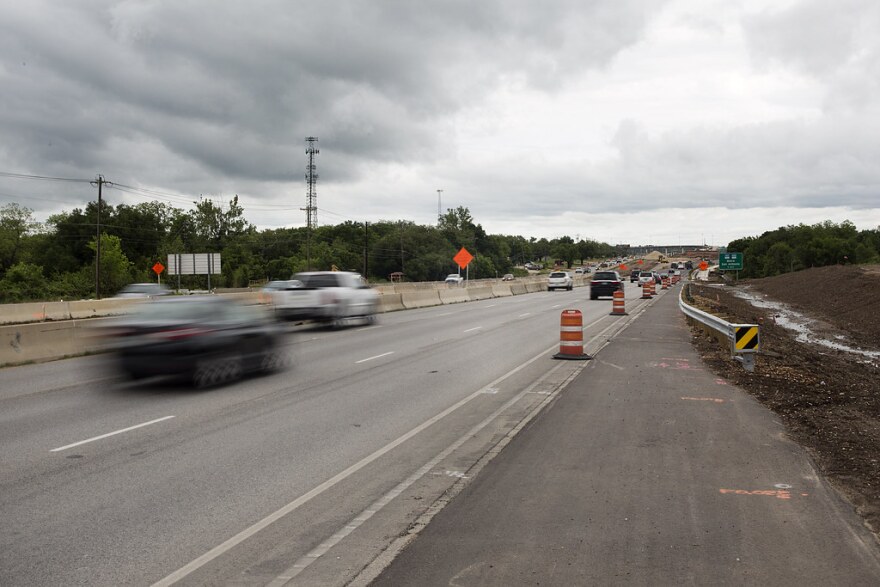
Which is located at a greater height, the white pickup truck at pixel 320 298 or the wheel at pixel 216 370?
the white pickup truck at pixel 320 298

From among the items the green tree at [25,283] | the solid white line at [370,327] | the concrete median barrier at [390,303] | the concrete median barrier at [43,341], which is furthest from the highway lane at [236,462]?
the green tree at [25,283]

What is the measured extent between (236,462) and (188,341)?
15.0 ft

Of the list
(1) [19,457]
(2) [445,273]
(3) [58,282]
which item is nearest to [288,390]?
(1) [19,457]

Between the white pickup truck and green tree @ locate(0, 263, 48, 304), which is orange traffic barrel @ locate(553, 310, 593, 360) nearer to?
the white pickup truck

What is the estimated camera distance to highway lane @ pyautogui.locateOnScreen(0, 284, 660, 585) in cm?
452

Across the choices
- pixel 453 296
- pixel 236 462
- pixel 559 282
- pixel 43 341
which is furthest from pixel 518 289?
pixel 236 462

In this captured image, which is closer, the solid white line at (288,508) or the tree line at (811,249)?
the solid white line at (288,508)

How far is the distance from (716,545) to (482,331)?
1679 centimetres

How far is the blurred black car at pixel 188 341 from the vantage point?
10.6 metres

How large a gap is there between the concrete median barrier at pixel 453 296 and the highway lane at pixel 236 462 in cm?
2649

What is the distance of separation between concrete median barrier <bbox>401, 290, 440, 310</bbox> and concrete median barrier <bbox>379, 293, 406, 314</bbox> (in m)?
0.42

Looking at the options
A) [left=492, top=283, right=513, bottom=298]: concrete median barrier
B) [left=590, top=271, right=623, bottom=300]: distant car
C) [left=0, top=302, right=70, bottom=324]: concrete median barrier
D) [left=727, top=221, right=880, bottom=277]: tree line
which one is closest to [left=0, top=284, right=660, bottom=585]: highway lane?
[left=0, top=302, right=70, bottom=324]: concrete median barrier

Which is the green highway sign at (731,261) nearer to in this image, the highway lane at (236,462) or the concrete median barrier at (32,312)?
the concrete median barrier at (32,312)

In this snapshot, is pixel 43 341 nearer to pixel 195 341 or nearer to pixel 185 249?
pixel 195 341
